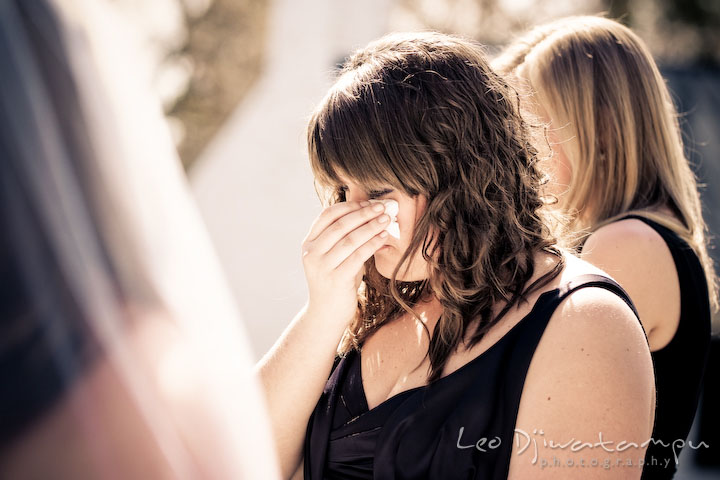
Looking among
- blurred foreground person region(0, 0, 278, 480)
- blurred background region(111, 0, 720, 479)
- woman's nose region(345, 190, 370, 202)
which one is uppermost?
blurred foreground person region(0, 0, 278, 480)

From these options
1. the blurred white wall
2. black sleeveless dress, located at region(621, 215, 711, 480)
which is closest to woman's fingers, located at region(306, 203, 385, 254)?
black sleeveless dress, located at region(621, 215, 711, 480)

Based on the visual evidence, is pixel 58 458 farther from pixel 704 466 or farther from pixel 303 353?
pixel 704 466

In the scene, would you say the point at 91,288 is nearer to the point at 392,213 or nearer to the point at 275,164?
the point at 392,213

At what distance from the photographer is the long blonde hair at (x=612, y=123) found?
208 cm

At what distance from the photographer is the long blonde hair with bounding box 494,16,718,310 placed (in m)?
2.08

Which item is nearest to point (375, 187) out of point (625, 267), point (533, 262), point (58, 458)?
point (533, 262)

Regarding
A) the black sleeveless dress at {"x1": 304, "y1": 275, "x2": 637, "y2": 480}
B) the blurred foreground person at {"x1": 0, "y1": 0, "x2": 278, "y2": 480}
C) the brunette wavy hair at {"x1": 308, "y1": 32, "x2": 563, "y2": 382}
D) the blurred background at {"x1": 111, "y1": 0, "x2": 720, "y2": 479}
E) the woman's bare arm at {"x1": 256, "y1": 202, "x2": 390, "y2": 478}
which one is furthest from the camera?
the blurred background at {"x1": 111, "y1": 0, "x2": 720, "y2": 479}

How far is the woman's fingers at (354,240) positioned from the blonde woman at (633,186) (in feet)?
2.63

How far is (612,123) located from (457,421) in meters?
1.28

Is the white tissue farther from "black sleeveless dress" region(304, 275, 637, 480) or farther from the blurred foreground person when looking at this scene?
the blurred foreground person

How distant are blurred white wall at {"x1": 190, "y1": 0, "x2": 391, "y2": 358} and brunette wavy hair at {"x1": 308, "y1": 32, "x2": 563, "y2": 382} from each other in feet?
14.6

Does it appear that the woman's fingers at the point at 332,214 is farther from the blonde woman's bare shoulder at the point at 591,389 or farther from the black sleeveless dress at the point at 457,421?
the blonde woman's bare shoulder at the point at 591,389

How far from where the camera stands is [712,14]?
50.1ft

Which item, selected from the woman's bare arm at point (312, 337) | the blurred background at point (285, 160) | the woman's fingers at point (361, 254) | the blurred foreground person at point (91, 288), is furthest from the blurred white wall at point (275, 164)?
the blurred foreground person at point (91, 288)
